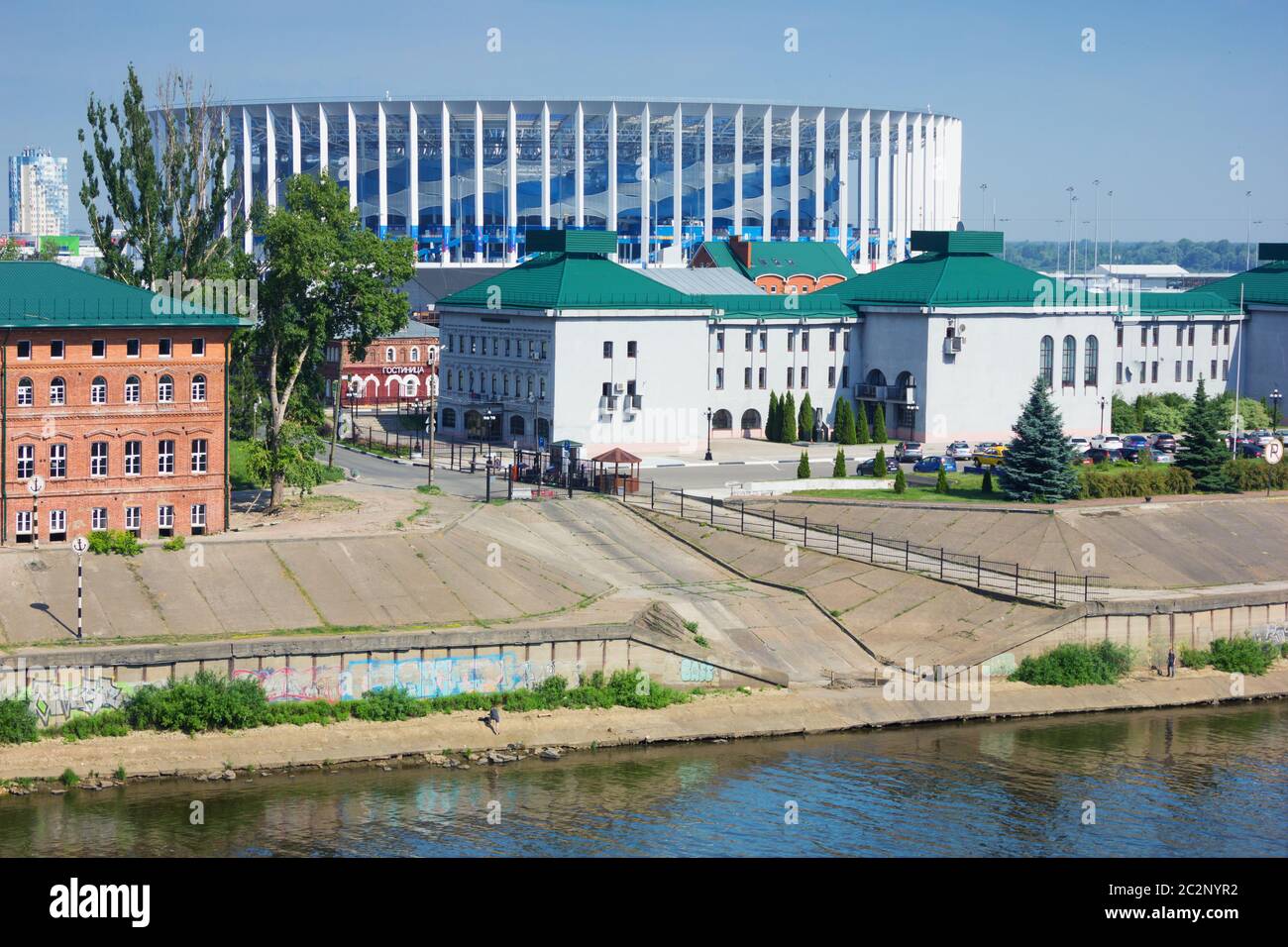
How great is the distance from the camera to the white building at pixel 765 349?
91.3 meters

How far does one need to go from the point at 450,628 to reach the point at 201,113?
30.1m

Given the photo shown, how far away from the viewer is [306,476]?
67938 mm

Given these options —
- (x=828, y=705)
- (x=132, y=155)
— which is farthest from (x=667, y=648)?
(x=132, y=155)

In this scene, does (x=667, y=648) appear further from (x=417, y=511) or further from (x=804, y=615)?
(x=417, y=511)

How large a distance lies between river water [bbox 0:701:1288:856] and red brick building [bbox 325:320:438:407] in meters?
61.9

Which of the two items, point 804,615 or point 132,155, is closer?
point 804,615

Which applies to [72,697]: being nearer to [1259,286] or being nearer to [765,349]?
[765,349]

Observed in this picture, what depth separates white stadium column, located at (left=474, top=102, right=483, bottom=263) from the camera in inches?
7357

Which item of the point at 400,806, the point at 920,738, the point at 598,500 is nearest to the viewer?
the point at 400,806

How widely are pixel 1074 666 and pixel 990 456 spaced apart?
24882mm

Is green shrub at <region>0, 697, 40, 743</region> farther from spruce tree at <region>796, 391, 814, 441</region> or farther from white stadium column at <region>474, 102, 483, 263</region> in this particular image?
white stadium column at <region>474, 102, 483, 263</region>

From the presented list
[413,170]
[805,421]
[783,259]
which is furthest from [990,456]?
[413,170]

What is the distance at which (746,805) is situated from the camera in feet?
154

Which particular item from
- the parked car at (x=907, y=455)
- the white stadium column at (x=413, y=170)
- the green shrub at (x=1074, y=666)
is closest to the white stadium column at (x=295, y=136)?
the white stadium column at (x=413, y=170)
